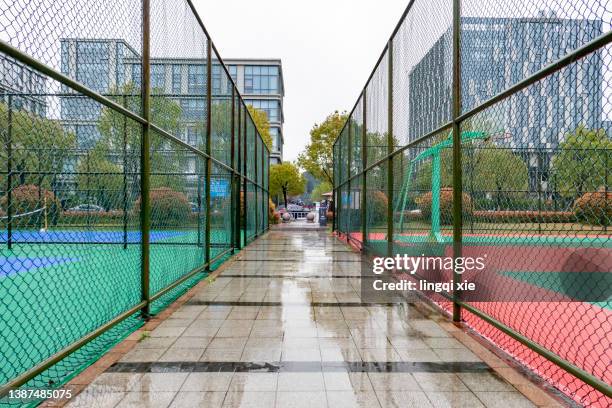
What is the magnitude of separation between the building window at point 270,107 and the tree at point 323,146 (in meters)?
25.7

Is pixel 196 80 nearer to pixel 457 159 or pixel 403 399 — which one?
pixel 457 159

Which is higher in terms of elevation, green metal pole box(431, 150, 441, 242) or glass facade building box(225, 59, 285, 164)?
glass facade building box(225, 59, 285, 164)

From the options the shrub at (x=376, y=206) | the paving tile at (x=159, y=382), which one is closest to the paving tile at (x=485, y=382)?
the paving tile at (x=159, y=382)

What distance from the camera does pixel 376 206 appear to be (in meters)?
7.92

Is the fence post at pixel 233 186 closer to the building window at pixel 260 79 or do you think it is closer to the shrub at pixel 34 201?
the shrub at pixel 34 201

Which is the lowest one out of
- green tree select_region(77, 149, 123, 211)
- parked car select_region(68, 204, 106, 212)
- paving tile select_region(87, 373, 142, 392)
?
paving tile select_region(87, 373, 142, 392)

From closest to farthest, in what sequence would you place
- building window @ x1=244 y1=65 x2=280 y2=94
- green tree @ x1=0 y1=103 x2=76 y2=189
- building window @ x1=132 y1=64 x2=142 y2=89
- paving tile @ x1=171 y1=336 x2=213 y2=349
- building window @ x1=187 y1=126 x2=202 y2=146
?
green tree @ x1=0 y1=103 x2=76 y2=189 < paving tile @ x1=171 y1=336 x2=213 y2=349 < building window @ x1=132 y1=64 x2=142 y2=89 < building window @ x1=187 y1=126 x2=202 y2=146 < building window @ x1=244 y1=65 x2=280 y2=94

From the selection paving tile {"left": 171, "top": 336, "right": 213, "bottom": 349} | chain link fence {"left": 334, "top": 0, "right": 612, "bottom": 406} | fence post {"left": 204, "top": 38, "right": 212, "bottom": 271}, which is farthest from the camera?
fence post {"left": 204, "top": 38, "right": 212, "bottom": 271}

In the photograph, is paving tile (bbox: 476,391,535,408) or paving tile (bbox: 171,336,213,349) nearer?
paving tile (bbox: 476,391,535,408)

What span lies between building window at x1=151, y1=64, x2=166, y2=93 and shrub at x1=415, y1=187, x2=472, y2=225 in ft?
10.8

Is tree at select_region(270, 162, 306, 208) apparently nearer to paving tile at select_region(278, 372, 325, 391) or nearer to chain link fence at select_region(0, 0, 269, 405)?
chain link fence at select_region(0, 0, 269, 405)

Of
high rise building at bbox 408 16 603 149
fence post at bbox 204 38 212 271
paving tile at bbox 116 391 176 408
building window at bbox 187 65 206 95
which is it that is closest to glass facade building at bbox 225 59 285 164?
fence post at bbox 204 38 212 271

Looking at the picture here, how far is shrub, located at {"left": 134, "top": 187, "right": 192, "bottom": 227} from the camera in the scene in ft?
15.3

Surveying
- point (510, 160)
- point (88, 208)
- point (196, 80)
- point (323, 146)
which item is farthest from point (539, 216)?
point (323, 146)
